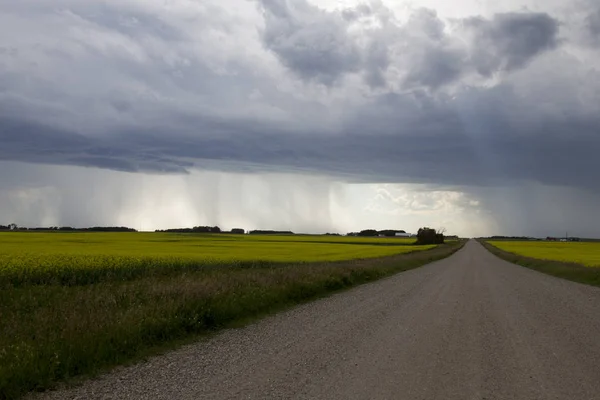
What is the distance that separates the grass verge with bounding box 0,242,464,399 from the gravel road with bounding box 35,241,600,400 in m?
0.67

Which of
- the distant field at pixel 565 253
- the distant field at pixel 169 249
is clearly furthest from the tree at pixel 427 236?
the distant field at pixel 169 249

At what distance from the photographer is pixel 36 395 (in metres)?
7.25

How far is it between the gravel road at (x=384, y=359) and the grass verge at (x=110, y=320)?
668 mm

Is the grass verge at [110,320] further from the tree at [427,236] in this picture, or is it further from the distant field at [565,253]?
the tree at [427,236]

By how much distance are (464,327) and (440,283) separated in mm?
12934

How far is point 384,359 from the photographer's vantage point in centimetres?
925

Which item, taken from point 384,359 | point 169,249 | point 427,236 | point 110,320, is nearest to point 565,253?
point 169,249

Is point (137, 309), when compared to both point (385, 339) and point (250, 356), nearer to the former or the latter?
point (250, 356)

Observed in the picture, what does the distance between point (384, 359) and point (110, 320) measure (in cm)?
573

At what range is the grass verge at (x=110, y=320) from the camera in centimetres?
817

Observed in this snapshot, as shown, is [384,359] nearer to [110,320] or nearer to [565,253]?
[110,320]

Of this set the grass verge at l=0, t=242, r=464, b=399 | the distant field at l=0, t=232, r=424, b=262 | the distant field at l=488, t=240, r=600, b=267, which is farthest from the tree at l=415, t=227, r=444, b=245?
the grass verge at l=0, t=242, r=464, b=399

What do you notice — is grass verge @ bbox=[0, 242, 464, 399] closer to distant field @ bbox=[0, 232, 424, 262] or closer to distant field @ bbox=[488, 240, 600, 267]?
distant field @ bbox=[0, 232, 424, 262]

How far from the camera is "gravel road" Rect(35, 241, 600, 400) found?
7.33 m
